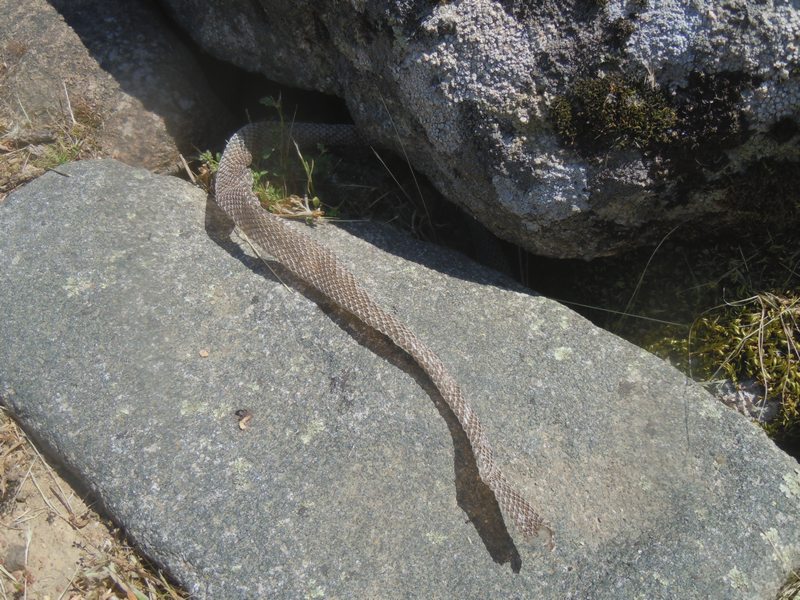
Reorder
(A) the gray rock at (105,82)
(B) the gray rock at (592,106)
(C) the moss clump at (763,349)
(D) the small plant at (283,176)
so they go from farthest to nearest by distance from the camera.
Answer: (A) the gray rock at (105,82) < (D) the small plant at (283,176) < (C) the moss clump at (763,349) < (B) the gray rock at (592,106)

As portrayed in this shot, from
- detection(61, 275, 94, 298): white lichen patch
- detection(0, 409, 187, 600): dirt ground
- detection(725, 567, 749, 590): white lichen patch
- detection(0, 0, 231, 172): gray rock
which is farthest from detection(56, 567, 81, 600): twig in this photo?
detection(725, 567, 749, 590): white lichen patch

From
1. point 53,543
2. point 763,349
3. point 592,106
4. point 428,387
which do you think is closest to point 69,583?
point 53,543

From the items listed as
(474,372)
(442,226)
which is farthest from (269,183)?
(474,372)

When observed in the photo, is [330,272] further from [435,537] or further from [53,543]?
[53,543]

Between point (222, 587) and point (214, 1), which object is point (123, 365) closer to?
point (222, 587)

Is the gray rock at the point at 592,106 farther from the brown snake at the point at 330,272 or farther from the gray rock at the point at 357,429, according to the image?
the brown snake at the point at 330,272

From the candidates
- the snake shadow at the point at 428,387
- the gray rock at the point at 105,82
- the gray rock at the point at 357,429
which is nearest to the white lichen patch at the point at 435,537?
the gray rock at the point at 357,429
